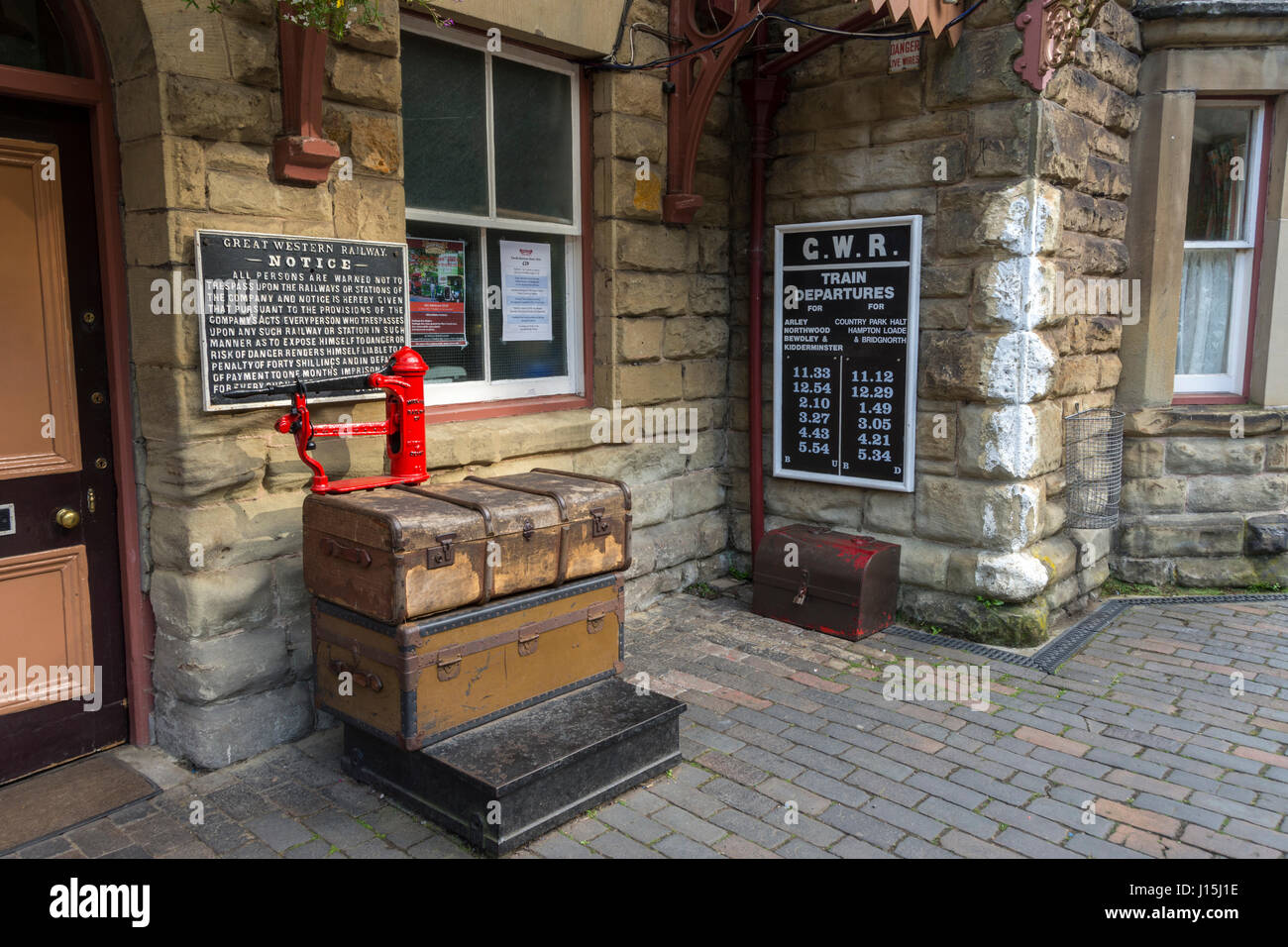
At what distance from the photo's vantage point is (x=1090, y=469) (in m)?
6.10

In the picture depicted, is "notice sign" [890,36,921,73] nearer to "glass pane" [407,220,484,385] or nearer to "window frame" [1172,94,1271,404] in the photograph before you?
"window frame" [1172,94,1271,404]

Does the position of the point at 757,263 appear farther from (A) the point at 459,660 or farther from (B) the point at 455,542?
(A) the point at 459,660

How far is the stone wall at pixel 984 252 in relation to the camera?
5410mm

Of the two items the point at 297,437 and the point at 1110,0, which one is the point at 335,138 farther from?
the point at 1110,0

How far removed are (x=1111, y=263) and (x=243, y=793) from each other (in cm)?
598

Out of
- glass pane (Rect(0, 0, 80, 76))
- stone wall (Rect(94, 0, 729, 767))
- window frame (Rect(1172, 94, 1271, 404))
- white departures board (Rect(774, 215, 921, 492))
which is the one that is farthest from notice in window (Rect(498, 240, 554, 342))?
window frame (Rect(1172, 94, 1271, 404))

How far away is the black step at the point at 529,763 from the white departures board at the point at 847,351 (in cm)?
269

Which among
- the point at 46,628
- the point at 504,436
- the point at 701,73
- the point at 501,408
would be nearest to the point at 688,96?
the point at 701,73

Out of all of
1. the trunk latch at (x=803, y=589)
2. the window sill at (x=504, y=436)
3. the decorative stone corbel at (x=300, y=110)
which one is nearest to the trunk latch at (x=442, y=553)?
the window sill at (x=504, y=436)

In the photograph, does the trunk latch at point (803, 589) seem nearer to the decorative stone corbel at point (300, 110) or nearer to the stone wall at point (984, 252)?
the stone wall at point (984, 252)

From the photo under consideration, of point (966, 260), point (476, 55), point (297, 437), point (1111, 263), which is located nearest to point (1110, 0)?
point (1111, 263)

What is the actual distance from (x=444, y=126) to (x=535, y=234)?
2.72 ft

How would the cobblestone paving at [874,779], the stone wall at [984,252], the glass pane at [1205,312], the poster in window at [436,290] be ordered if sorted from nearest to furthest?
the cobblestone paving at [874,779] < the poster in window at [436,290] < the stone wall at [984,252] < the glass pane at [1205,312]

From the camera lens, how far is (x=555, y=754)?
354cm
